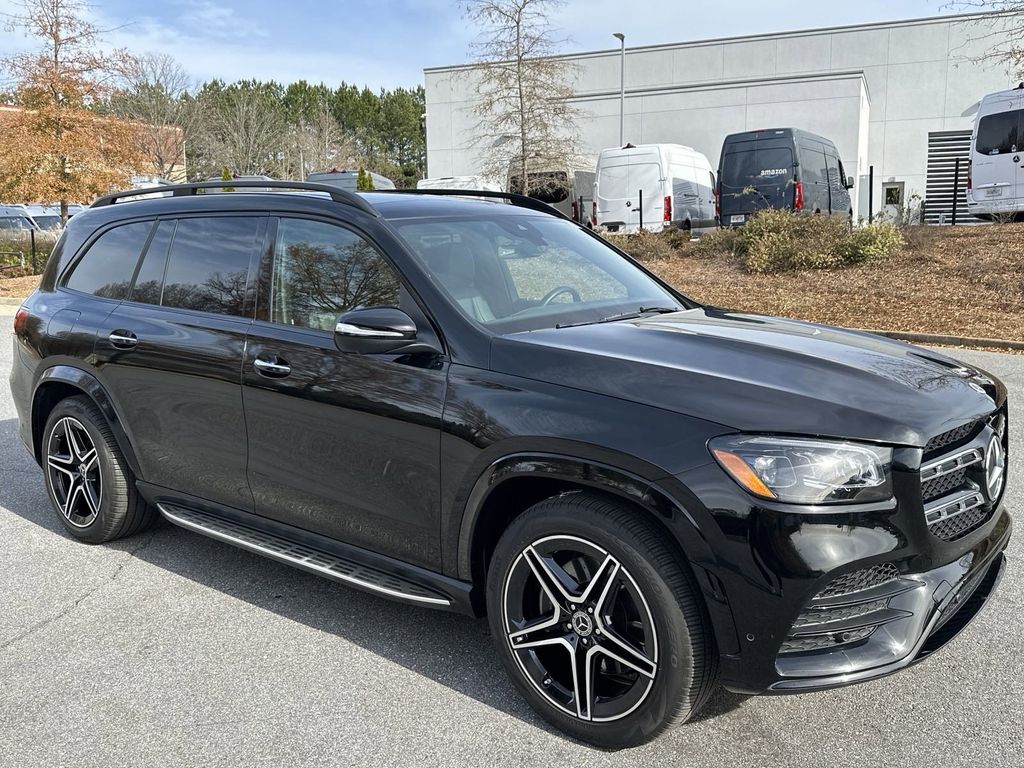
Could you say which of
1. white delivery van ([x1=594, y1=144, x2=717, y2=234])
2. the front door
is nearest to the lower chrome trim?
the front door

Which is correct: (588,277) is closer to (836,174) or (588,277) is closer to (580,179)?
(836,174)

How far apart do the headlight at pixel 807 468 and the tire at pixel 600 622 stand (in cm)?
35

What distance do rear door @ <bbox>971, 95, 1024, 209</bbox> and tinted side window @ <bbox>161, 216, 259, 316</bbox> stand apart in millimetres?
18339

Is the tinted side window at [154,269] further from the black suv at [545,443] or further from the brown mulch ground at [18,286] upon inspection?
the brown mulch ground at [18,286]

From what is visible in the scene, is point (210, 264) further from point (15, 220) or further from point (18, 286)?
point (15, 220)

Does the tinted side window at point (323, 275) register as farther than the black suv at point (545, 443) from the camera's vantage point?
Yes

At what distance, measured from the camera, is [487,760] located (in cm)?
284

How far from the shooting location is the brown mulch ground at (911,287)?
482 inches

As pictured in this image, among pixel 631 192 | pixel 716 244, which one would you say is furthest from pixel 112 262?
pixel 631 192

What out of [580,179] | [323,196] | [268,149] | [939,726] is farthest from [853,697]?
[268,149]

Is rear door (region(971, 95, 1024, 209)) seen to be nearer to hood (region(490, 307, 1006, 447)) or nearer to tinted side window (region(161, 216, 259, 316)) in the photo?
hood (region(490, 307, 1006, 447))

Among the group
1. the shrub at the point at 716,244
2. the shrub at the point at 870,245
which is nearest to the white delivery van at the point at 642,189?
the shrub at the point at 716,244

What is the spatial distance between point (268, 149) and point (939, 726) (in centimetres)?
5545

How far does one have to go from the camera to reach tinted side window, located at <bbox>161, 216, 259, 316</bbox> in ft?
13.1
